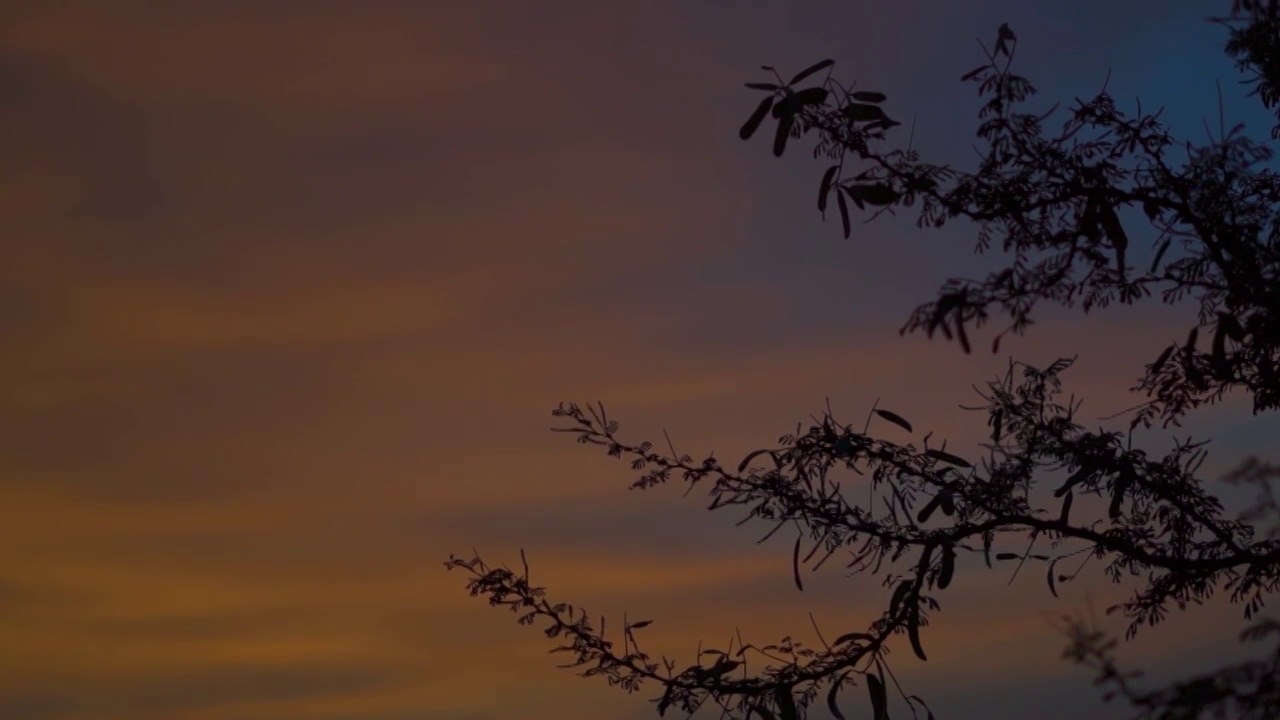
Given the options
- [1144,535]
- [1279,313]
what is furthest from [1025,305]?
[1144,535]

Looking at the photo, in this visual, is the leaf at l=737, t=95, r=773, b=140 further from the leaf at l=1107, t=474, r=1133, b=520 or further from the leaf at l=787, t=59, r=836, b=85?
the leaf at l=1107, t=474, r=1133, b=520

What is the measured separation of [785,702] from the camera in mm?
6672

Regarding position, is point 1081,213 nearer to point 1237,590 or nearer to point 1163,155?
point 1163,155

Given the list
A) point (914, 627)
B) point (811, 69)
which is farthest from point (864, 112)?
point (914, 627)

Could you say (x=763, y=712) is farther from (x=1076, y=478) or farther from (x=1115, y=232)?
(x=1115, y=232)

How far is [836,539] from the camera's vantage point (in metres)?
7.02

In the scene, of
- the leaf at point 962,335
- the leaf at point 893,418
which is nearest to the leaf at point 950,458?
the leaf at point 893,418

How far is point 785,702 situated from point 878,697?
43 cm

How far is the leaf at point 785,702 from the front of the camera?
21.8 feet

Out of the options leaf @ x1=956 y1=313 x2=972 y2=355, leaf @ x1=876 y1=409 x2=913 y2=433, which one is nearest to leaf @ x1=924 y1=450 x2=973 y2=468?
leaf @ x1=876 y1=409 x2=913 y2=433

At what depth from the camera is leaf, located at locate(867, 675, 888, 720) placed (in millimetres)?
6523

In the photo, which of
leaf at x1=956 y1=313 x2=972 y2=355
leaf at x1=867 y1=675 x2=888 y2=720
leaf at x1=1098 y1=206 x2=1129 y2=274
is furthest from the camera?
leaf at x1=867 y1=675 x2=888 y2=720

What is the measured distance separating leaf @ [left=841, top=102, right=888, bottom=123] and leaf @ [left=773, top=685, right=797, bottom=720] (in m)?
2.68

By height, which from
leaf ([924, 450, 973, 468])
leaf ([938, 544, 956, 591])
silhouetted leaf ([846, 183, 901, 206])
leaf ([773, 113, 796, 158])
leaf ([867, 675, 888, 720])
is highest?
leaf ([773, 113, 796, 158])
